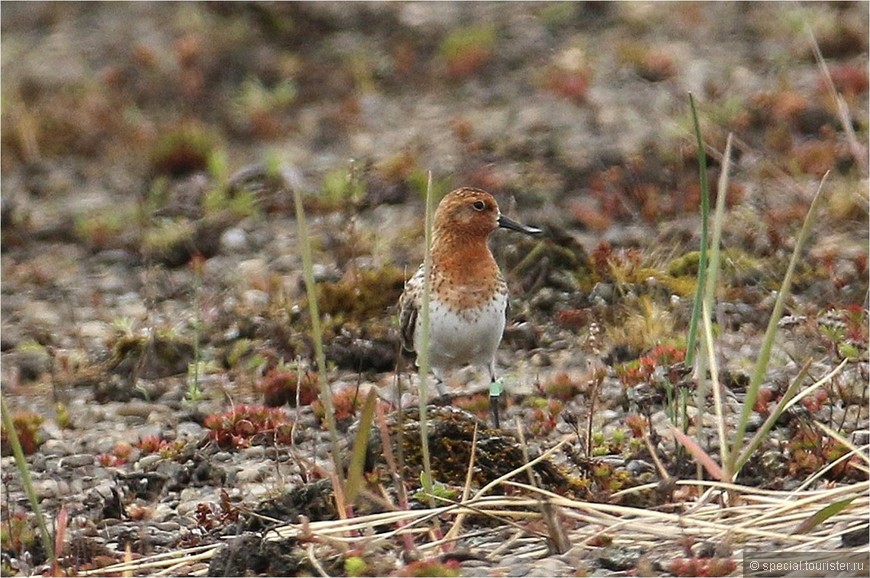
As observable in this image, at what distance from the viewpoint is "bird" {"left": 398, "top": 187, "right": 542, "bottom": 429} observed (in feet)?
23.5

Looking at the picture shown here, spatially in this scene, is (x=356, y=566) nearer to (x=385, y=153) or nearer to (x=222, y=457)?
(x=222, y=457)

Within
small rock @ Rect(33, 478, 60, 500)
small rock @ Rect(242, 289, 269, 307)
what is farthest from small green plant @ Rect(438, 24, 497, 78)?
small rock @ Rect(33, 478, 60, 500)

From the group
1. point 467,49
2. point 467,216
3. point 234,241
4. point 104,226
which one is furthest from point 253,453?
point 467,49

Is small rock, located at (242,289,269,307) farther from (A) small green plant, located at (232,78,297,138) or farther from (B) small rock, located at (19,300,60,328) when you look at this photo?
(A) small green plant, located at (232,78,297,138)

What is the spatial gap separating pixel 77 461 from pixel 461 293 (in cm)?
209

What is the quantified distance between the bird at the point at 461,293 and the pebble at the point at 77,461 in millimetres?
1702

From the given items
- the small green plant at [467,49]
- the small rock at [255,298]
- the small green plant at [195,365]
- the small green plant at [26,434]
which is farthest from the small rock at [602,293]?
the small green plant at [467,49]

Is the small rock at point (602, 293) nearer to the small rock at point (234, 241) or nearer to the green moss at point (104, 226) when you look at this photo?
the small rock at point (234, 241)

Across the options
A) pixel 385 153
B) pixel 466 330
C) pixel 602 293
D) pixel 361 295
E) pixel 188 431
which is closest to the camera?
pixel 466 330

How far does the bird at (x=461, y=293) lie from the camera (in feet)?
23.5

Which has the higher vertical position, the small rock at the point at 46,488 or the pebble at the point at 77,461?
the small rock at the point at 46,488

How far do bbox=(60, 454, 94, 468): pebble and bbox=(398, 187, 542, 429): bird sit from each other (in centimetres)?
170

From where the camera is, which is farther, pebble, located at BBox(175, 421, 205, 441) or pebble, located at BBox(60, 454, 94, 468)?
pebble, located at BBox(175, 421, 205, 441)

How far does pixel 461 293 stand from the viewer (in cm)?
720
